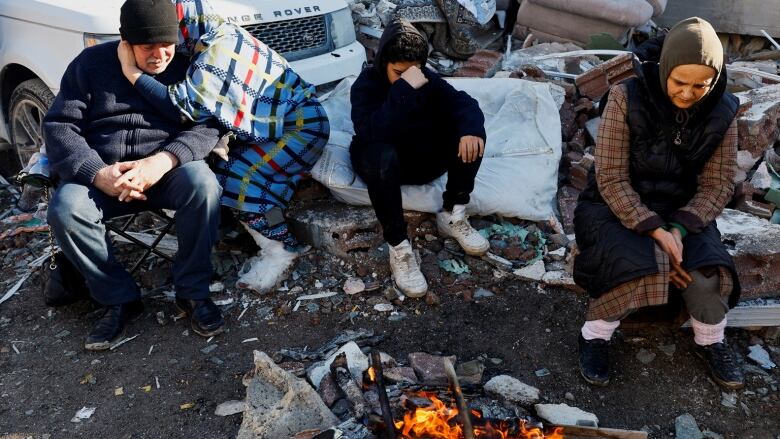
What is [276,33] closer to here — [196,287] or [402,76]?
[402,76]

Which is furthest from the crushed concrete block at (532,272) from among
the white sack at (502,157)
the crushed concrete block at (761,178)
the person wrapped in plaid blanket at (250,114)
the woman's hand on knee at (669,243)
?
the crushed concrete block at (761,178)

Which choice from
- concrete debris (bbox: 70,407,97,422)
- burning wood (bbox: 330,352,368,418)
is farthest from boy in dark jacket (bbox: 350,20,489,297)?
concrete debris (bbox: 70,407,97,422)

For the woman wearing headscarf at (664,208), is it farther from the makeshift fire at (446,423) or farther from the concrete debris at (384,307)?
the concrete debris at (384,307)

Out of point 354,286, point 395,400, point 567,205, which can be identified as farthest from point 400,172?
point 395,400

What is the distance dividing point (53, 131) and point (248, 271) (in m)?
1.42

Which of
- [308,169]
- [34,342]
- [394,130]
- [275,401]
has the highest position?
[394,130]

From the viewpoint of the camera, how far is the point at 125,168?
365cm

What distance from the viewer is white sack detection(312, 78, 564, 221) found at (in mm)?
4406

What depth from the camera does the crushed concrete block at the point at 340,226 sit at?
4355 mm

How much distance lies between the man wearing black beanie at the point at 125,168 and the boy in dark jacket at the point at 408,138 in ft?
3.09

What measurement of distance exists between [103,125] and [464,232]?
2304 mm

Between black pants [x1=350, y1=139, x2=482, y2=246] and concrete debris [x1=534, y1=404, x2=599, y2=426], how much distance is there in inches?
54.8

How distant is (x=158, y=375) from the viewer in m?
3.57

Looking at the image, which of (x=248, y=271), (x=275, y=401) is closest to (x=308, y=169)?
(x=248, y=271)
